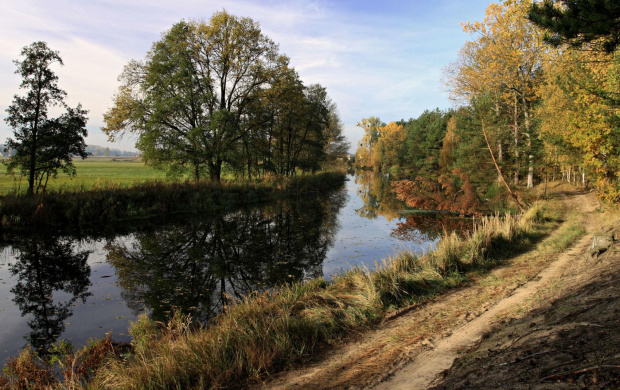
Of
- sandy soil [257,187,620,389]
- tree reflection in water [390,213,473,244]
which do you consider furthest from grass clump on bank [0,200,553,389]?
tree reflection in water [390,213,473,244]

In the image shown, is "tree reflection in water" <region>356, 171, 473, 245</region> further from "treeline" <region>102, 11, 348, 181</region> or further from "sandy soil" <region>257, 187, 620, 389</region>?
"treeline" <region>102, 11, 348, 181</region>

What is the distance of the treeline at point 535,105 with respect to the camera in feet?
31.9

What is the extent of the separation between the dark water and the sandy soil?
3.18 meters

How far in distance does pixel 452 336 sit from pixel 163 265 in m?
9.12

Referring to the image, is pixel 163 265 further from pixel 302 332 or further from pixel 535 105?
pixel 535 105

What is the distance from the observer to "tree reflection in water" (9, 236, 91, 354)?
6991 millimetres

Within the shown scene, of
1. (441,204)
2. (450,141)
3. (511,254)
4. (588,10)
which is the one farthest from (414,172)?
(588,10)

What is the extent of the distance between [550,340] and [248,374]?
11.3 ft

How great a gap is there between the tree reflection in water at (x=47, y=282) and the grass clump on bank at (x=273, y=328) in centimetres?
234

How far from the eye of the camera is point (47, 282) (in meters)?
9.68

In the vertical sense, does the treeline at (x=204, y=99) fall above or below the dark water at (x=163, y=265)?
→ above

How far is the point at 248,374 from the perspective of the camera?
443cm

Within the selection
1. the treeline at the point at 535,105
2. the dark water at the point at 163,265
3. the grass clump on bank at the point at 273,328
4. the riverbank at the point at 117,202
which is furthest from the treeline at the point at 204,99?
the grass clump on bank at the point at 273,328

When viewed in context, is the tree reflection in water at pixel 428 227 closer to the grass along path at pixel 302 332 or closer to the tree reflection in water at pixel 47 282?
the grass along path at pixel 302 332
